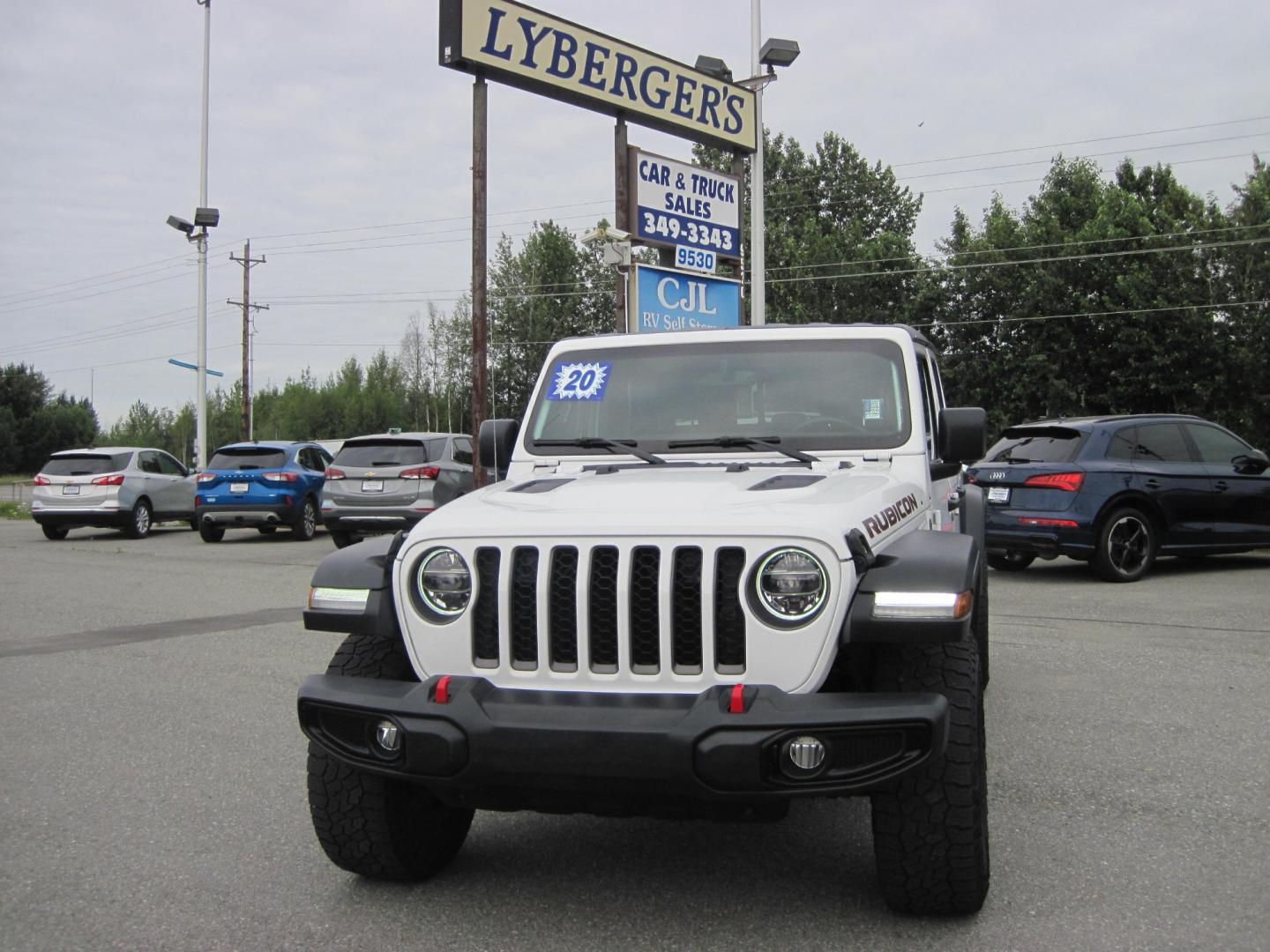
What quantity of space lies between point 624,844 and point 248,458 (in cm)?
1666

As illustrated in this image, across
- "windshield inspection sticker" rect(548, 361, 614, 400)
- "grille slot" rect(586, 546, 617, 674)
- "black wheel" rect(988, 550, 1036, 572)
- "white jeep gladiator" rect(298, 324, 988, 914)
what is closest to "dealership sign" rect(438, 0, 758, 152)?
"black wheel" rect(988, 550, 1036, 572)

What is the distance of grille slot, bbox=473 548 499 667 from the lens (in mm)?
3506

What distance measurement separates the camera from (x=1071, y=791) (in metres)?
4.86

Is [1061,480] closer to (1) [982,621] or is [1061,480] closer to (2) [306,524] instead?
(1) [982,621]

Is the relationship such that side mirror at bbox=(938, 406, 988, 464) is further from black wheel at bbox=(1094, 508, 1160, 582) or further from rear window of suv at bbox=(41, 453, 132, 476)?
rear window of suv at bbox=(41, 453, 132, 476)

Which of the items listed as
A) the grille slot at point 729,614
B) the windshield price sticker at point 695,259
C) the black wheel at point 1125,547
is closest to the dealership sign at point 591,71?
the windshield price sticker at point 695,259

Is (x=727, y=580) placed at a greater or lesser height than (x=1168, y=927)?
greater

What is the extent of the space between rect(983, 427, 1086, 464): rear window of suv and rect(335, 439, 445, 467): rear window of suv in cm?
811

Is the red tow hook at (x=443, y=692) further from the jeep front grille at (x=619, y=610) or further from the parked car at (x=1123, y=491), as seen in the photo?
the parked car at (x=1123, y=491)

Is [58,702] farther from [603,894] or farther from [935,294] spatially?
[935,294]

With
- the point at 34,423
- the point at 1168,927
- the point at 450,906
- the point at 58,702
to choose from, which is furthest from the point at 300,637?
the point at 34,423

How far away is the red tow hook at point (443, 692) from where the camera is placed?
11.0ft

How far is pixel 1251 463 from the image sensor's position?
12719mm

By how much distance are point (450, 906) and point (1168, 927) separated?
2058mm
